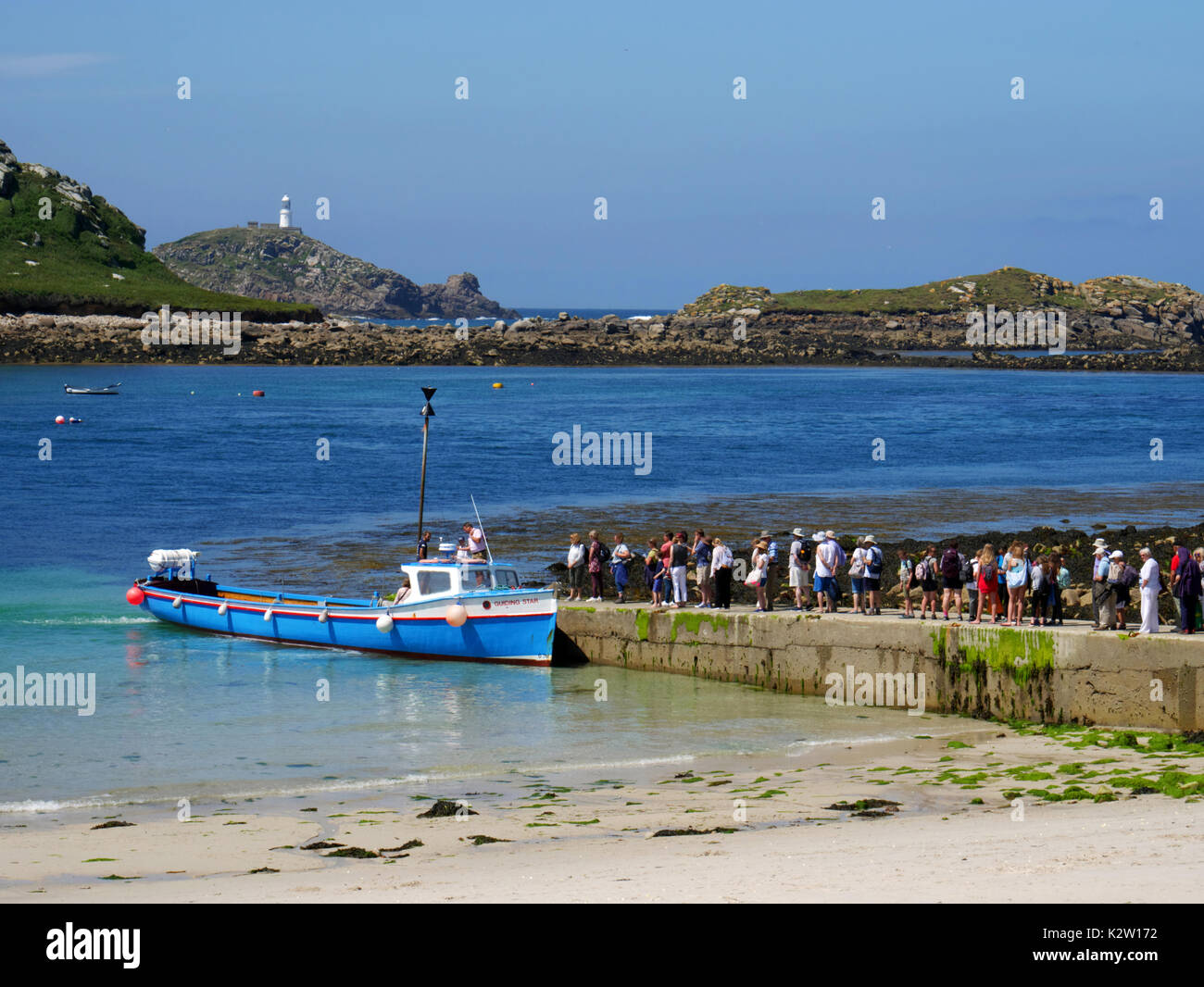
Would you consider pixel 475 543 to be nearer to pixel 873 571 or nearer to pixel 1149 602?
pixel 873 571

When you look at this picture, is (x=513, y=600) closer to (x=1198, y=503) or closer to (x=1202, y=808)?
(x=1202, y=808)

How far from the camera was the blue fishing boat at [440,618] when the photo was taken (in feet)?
81.3

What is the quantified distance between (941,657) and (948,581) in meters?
1.45

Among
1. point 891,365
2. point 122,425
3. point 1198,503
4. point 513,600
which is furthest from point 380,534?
point 891,365

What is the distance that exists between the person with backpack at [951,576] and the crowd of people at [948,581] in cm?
1

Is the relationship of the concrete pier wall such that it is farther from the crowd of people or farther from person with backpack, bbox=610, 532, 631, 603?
person with backpack, bbox=610, 532, 631, 603

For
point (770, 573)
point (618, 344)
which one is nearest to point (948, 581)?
point (770, 573)

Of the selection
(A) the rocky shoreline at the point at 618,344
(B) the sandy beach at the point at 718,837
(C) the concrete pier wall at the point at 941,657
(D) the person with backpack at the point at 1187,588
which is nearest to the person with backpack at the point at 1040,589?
(C) the concrete pier wall at the point at 941,657

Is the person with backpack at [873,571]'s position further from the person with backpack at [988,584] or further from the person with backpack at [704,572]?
the person with backpack at [704,572]

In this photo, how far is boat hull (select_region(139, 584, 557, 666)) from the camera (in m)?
24.8

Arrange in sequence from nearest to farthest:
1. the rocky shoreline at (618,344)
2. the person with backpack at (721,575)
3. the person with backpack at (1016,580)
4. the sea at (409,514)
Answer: the sea at (409,514), the person with backpack at (1016,580), the person with backpack at (721,575), the rocky shoreline at (618,344)

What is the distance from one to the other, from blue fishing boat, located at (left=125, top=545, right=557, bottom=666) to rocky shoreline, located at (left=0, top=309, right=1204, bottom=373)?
388ft

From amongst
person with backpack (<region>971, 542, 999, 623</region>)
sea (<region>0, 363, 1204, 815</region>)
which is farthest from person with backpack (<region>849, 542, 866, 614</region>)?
sea (<region>0, 363, 1204, 815</region>)
